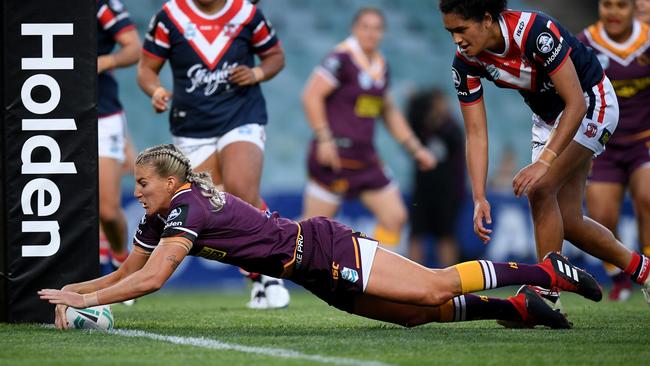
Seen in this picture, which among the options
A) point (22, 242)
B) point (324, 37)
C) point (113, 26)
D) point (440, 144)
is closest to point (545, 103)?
point (22, 242)

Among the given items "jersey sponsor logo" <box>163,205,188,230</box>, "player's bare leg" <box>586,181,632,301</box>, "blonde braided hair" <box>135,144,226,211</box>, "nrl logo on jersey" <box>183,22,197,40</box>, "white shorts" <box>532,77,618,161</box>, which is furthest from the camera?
"player's bare leg" <box>586,181,632,301</box>

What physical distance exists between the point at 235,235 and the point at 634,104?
4.58 m

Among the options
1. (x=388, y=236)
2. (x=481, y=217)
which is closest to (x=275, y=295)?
(x=481, y=217)

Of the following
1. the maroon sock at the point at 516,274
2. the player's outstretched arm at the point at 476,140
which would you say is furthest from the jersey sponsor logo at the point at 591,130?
the maroon sock at the point at 516,274

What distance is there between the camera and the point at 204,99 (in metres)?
8.16

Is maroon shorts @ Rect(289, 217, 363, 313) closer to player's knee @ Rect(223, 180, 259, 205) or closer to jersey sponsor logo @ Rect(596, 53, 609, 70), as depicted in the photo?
player's knee @ Rect(223, 180, 259, 205)

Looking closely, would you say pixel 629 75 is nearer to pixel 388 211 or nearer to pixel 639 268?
pixel 639 268

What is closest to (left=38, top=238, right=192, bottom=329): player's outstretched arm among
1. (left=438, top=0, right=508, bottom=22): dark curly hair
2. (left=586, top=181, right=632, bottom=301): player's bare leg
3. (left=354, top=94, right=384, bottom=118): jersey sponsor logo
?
(left=438, top=0, right=508, bottom=22): dark curly hair

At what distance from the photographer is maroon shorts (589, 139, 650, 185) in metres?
9.00

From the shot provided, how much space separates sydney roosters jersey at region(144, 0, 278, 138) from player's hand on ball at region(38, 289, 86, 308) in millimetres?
2880

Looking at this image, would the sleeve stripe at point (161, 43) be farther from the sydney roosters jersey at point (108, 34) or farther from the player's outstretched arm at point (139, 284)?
the player's outstretched arm at point (139, 284)

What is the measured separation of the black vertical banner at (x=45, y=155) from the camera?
6172 mm

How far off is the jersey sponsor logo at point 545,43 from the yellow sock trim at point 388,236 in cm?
524

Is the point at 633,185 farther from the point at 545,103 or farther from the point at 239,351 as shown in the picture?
the point at 239,351
